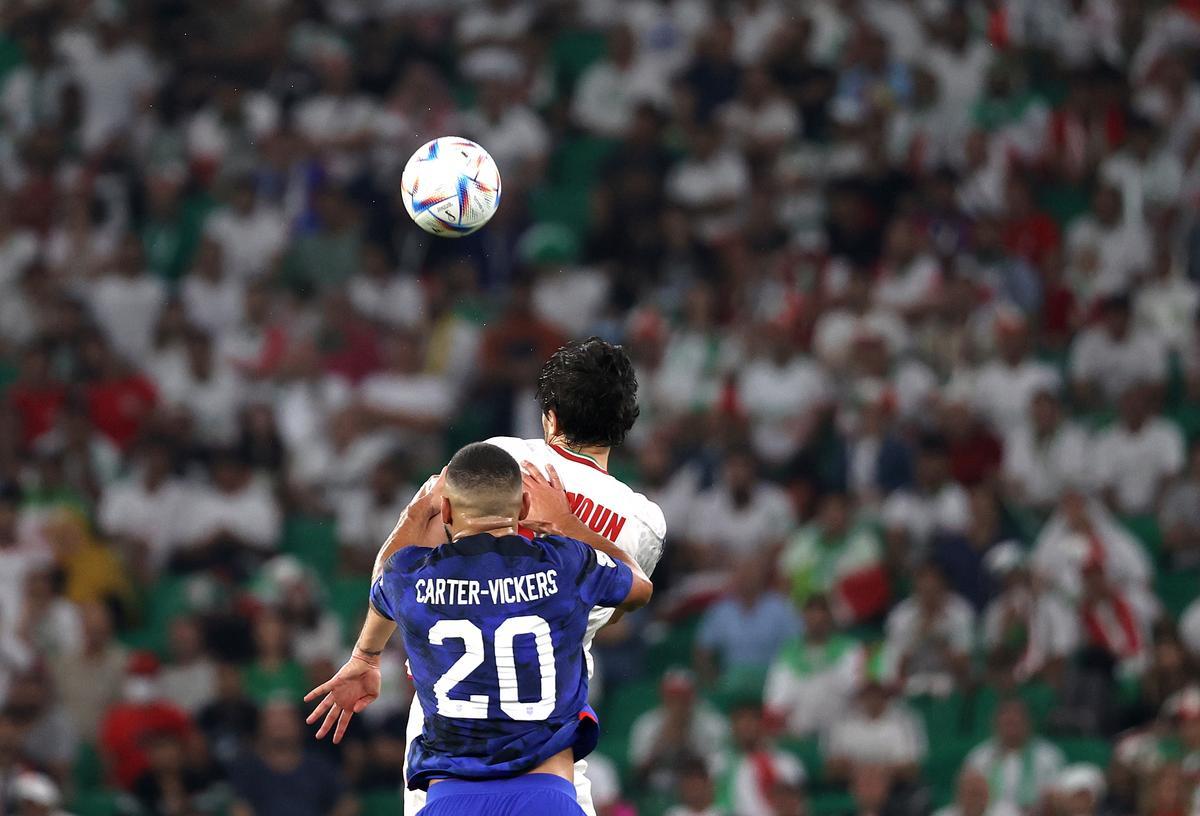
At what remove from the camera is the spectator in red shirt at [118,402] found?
52.1 ft

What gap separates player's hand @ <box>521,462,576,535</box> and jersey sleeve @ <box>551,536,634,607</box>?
0.11m

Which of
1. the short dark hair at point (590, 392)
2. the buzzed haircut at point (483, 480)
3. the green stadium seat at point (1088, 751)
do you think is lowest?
the green stadium seat at point (1088, 751)

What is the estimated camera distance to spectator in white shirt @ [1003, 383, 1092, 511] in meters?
14.5

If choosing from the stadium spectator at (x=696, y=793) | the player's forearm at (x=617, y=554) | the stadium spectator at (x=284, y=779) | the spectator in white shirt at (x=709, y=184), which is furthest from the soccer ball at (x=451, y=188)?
the spectator in white shirt at (x=709, y=184)

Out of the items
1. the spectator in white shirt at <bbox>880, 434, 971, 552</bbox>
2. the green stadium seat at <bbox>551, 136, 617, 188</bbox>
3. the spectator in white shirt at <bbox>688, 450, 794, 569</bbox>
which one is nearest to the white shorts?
the spectator in white shirt at <bbox>880, 434, 971, 552</bbox>

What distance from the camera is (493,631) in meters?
5.79

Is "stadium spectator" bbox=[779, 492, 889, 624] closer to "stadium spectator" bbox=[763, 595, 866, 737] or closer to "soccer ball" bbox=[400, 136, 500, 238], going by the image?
"stadium spectator" bbox=[763, 595, 866, 737]

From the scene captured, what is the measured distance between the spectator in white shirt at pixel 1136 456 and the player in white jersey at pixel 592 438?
28.8ft

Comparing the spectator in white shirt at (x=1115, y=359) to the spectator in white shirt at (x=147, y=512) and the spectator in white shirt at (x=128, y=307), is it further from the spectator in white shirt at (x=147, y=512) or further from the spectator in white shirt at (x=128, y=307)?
the spectator in white shirt at (x=128, y=307)

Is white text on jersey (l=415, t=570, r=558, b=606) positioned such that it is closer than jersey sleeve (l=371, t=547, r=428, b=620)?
Yes

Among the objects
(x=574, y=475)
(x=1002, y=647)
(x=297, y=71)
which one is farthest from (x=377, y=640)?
(x=297, y=71)

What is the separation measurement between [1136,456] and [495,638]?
9.81 meters

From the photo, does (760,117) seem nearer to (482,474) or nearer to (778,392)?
(778,392)

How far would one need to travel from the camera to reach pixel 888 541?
13703 mm
